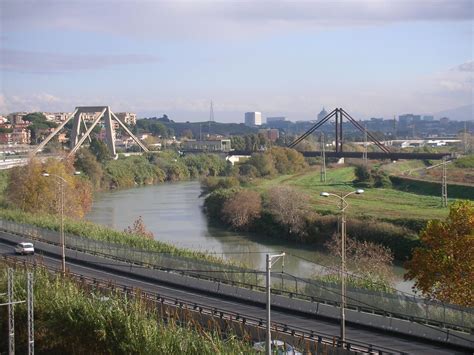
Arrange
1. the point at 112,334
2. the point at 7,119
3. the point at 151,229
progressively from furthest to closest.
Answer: the point at 7,119 → the point at 151,229 → the point at 112,334

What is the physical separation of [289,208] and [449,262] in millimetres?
17620

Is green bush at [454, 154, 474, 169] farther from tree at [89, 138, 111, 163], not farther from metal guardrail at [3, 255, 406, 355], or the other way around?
metal guardrail at [3, 255, 406, 355]

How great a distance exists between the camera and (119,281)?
19266 mm

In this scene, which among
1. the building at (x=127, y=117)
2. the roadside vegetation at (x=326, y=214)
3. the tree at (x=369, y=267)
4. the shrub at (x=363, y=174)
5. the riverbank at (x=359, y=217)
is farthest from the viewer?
the building at (x=127, y=117)

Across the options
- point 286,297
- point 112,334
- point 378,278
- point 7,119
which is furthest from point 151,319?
point 7,119

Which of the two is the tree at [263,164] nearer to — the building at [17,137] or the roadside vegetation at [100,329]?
the roadside vegetation at [100,329]

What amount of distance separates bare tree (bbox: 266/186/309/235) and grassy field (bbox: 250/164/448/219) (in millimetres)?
919

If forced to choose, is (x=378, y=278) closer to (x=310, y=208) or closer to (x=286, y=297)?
(x=286, y=297)

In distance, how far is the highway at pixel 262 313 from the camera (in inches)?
504

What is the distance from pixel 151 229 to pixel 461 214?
19.2 meters

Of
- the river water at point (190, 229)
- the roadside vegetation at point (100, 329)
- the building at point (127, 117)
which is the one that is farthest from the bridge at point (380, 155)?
the building at point (127, 117)

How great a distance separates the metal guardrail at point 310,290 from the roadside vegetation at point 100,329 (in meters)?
3.40

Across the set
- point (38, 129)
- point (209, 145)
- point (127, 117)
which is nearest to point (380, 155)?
point (209, 145)

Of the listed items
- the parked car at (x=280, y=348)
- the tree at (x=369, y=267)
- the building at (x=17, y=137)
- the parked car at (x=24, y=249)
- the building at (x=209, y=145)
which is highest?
the building at (x=17, y=137)
